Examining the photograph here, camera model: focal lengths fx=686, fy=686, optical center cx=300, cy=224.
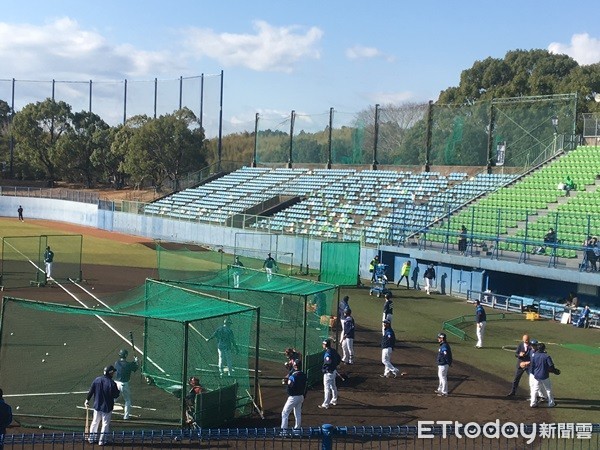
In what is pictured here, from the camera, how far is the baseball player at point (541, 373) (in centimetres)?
1497

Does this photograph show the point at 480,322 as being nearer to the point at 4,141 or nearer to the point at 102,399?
the point at 102,399

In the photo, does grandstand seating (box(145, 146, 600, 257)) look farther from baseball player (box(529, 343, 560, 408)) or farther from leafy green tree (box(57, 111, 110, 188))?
leafy green tree (box(57, 111, 110, 188))

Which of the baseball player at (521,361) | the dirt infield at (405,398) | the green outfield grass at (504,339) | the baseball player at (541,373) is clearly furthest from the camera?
the green outfield grass at (504,339)

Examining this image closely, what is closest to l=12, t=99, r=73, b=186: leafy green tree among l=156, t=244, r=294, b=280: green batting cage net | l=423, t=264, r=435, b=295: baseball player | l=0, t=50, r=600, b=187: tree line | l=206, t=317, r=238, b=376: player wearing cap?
l=0, t=50, r=600, b=187: tree line

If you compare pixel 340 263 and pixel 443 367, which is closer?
pixel 443 367

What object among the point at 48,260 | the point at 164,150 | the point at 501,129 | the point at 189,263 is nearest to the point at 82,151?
→ the point at 164,150

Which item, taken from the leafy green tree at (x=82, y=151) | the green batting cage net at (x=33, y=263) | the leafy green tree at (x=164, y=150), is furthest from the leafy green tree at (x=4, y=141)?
the green batting cage net at (x=33, y=263)

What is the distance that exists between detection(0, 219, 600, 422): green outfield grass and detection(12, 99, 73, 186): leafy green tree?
188ft

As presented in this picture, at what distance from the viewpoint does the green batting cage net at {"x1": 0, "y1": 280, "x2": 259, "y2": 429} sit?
1333 cm

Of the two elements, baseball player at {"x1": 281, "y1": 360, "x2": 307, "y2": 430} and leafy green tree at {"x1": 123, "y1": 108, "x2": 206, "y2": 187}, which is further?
leafy green tree at {"x1": 123, "y1": 108, "x2": 206, "y2": 187}

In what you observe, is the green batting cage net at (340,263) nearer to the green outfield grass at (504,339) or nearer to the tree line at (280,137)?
the green outfield grass at (504,339)

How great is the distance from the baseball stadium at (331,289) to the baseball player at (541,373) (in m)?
0.30

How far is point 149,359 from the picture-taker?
53.3ft

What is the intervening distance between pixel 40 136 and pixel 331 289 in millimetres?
74220
